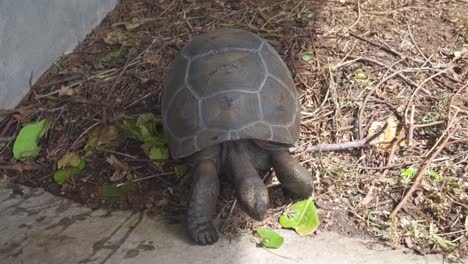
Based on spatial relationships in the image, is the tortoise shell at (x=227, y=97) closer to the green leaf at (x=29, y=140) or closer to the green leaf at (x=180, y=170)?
the green leaf at (x=180, y=170)

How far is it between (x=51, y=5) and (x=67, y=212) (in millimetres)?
1370

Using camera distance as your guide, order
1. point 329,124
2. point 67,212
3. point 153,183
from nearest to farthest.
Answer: point 67,212, point 153,183, point 329,124

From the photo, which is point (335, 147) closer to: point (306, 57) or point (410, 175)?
point (410, 175)

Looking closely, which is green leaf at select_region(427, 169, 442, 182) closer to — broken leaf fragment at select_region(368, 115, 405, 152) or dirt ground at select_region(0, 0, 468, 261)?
dirt ground at select_region(0, 0, 468, 261)

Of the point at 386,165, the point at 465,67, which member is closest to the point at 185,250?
the point at 386,165

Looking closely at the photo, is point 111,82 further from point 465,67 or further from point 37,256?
point 465,67

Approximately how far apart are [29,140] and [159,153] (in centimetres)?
75

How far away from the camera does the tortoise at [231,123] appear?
2.40 meters

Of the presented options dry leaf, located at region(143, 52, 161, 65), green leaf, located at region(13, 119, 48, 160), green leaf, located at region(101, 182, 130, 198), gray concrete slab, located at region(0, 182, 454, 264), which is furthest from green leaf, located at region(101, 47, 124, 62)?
gray concrete slab, located at region(0, 182, 454, 264)

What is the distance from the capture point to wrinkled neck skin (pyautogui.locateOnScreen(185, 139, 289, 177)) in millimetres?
2578

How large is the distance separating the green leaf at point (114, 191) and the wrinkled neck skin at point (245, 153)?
32 centimetres

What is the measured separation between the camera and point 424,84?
3107 millimetres

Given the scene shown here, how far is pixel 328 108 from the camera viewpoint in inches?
120

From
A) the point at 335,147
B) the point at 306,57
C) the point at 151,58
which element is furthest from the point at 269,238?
the point at 151,58
